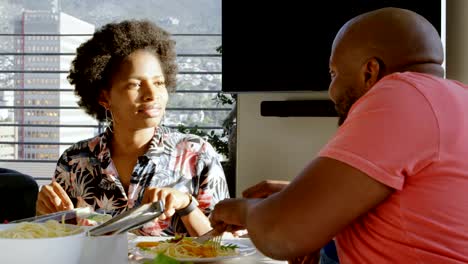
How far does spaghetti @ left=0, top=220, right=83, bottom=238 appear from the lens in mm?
1097

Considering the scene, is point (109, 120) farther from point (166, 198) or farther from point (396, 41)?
point (396, 41)

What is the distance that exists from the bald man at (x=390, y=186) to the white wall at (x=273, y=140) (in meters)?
2.25

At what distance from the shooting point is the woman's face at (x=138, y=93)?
212 cm

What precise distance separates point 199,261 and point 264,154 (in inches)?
76.8

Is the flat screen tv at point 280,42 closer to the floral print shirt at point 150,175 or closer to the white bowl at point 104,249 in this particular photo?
the floral print shirt at point 150,175

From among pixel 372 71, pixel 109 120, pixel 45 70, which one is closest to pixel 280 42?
pixel 109 120

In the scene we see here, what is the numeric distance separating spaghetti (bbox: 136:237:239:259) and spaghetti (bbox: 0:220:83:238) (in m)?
0.36

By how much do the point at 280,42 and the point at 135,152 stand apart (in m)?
1.25

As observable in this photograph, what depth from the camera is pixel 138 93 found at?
213 centimetres

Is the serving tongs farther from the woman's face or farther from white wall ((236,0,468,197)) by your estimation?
white wall ((236,0,468,197))

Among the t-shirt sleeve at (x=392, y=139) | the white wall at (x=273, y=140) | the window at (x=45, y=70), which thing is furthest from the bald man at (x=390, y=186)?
the window at (x=45, y=70)

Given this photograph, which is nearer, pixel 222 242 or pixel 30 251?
pixel 30 251

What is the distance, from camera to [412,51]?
1.09 meters

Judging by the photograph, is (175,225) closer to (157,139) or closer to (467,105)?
(157,139)
